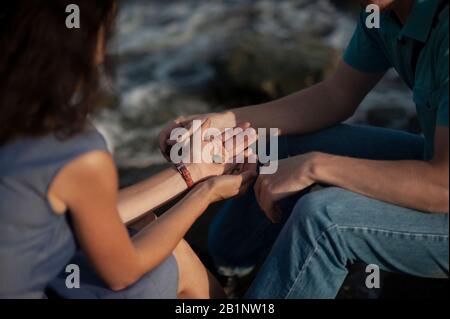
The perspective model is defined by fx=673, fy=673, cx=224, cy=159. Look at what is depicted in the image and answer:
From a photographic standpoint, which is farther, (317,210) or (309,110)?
(309,110)

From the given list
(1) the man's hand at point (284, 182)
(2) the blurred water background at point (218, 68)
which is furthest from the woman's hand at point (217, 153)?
(2) the blurred water background at point (218, 68)

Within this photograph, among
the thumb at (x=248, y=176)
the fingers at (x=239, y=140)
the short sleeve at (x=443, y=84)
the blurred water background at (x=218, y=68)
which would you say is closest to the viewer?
the short sleeve at (x=443, y=84)

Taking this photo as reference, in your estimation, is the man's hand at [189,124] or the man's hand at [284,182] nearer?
the man's hand at [284,182]

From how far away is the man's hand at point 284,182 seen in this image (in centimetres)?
226

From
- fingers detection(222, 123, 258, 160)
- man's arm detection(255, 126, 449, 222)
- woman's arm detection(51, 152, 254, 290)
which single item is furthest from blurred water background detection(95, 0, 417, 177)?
woman's arm detection(51, 152, 254, 290)

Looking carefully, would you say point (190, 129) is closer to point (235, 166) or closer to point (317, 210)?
point (235, 166)

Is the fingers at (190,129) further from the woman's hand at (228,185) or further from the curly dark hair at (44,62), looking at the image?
the curly dark hair at (44,62)

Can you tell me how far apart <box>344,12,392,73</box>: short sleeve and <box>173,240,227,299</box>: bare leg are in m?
1.01

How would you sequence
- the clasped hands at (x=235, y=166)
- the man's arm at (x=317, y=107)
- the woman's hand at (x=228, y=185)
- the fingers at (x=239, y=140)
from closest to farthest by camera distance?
the clasped hands at (x=235, y=166) < the woman's hand at (x=228, y=185) < the fingers at (x=239, y=140) < the man's arm at (x=317, y=107)

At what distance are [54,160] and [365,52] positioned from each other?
1.40 meters

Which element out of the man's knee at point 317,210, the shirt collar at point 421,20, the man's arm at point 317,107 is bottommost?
the man's knee at point 317,210

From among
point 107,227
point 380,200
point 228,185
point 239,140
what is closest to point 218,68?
point 239,140

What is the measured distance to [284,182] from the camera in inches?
91.0

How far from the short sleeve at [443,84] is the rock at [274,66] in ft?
11.1
